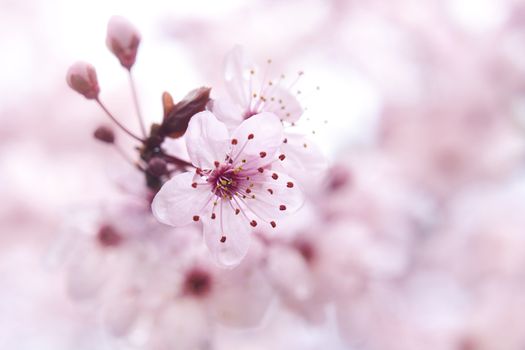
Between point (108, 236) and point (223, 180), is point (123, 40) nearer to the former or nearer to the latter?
point (223, 180)

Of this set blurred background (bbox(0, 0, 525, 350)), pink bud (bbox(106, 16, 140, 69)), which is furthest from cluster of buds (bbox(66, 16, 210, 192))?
blurred background (bbox(0, 0, 525, 350))

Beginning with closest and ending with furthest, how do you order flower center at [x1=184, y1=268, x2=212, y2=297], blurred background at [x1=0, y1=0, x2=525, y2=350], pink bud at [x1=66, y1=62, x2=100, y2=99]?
pink bud at [x1=66, y1=62, x2=100, y2=99]
flower center at [x1=184, y1=268, x2=212, y2=297]
blurred background at [x1=0, y1=0, x2=525, y2=350]

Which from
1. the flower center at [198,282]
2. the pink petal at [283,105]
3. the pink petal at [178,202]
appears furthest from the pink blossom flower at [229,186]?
the flower center at [198,282]

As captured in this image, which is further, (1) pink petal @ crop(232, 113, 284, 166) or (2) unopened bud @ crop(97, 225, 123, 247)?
(2) unopened bud @ crop(97, 225, 123, 247)

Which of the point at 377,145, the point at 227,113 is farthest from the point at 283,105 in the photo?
the point at 377,145

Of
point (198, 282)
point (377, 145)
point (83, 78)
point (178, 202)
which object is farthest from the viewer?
point (377, 145)

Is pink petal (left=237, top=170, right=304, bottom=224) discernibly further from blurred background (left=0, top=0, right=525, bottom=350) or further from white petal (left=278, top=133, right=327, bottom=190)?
blurred background (left=0, top=0, right=525, bottom=350)

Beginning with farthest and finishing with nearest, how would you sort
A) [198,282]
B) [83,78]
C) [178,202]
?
1. [198,282]
2. [83,78]
3. [178,202]

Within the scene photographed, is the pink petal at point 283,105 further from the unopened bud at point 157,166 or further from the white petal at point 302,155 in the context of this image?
the unopened bud at point 157,166
